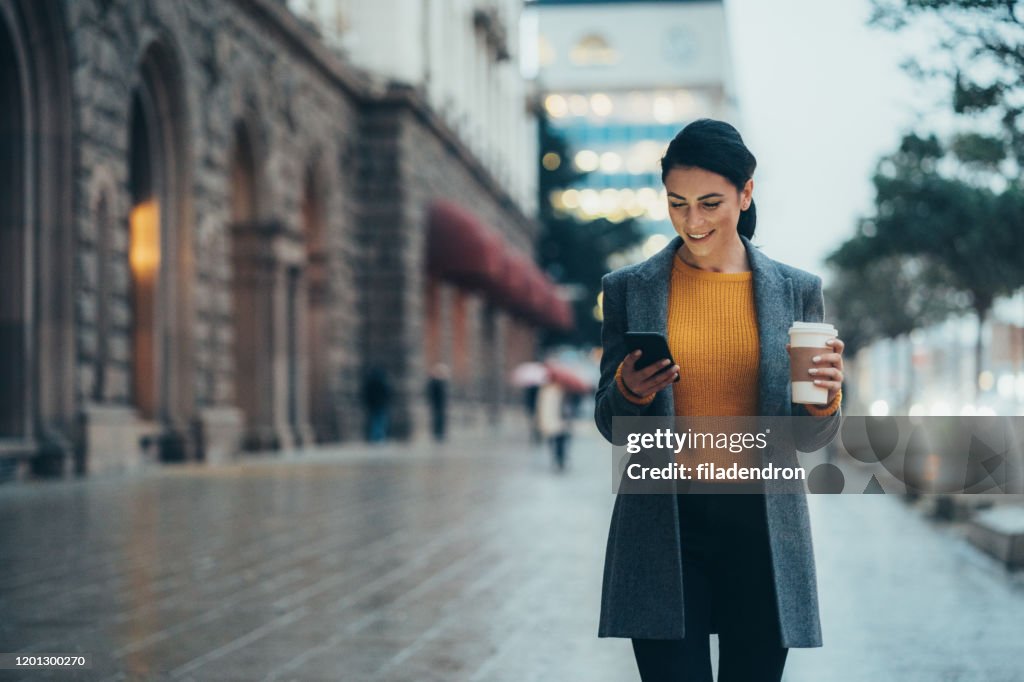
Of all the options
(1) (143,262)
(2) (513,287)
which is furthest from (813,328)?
(2) (513,287)

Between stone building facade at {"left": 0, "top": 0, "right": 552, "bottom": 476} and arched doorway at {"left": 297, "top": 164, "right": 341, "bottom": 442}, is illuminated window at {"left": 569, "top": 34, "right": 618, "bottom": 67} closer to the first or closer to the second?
stone building facade at {"left": 0, "top": 0, "right": 552, "bottom": 476}

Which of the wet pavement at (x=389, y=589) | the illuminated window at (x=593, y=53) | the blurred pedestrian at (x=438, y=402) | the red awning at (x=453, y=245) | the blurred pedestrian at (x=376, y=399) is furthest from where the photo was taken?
the illuminated window at (x=593, y=53)

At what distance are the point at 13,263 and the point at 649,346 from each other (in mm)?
13606

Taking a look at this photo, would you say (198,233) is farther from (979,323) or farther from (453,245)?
(453,245)

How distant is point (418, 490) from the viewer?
52.0 ft

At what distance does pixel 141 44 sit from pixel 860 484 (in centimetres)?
1592

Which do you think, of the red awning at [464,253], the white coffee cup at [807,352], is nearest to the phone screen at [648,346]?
the white coffee cup at [807,352]

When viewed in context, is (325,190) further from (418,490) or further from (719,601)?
(719,601)

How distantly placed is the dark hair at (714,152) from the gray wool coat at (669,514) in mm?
185

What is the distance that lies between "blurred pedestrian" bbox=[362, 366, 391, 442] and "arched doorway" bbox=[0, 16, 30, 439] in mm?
12853

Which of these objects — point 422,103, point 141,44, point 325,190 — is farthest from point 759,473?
point 422,103

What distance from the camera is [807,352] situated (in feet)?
8.98

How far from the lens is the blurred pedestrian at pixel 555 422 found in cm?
2048

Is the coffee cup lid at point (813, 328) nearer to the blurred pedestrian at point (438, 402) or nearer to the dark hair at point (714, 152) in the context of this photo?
the dark hair at point (714, 152)
